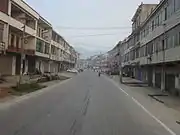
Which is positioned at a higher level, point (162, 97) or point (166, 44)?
point (166, 44)

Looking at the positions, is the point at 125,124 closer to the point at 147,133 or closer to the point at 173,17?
the point at 147,133

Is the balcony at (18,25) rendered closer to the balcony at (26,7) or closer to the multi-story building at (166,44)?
the balcony at (26,7)

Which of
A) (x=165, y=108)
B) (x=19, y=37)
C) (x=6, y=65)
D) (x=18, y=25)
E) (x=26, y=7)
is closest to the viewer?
(x=165, y=108)

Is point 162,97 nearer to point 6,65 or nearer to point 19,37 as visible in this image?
point 6,65

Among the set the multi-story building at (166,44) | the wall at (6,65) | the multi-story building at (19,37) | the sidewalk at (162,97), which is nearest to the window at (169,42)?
the multi-story building at (166,44)

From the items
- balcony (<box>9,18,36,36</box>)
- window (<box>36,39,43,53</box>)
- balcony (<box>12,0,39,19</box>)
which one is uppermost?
balcony (<box>12,0,39,19</box>)

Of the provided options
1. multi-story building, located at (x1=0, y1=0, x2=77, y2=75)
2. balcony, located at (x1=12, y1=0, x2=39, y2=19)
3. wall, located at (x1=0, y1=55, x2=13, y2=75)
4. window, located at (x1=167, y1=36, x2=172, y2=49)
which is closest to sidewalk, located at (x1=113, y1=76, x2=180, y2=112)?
window, located at (x1=167, y1=36, x2=172, y2=49)

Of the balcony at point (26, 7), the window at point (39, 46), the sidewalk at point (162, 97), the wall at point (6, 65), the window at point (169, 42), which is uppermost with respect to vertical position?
the balcony at point (26, 7)

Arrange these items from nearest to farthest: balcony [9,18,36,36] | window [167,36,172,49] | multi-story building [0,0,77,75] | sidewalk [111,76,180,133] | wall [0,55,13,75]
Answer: sidewalk [111,76,180,133] → window [167,36,172,49] → multi-story building [0,0,77,75] → balcony [9,18,36,36] → wall [0,55,13,75]

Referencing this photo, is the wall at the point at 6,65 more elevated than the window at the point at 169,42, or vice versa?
the window at the point at 169,42

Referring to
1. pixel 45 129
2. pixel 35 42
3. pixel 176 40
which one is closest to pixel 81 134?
pixel 45 129

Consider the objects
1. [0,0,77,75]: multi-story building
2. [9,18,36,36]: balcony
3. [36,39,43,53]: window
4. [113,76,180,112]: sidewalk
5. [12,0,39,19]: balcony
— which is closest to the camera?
[113,76,180,112]: sidewalk

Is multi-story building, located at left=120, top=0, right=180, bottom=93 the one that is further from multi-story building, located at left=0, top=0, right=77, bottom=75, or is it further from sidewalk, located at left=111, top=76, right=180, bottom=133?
multi-story building, located at left=0, top=0, right=77, bottom=75

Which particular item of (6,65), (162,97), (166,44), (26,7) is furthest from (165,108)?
(26,7)
